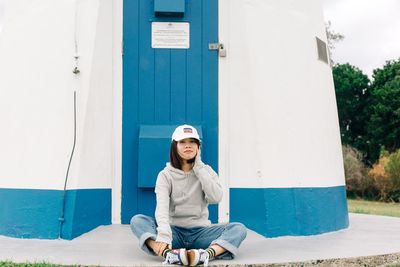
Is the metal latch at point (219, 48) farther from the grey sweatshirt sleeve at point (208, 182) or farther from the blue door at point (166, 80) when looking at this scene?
the grey sweatshirt sleeve at point (208, 182)

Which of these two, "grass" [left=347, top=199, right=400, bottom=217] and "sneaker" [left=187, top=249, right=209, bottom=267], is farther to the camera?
"grass" [left=347, top=199, right=400, bottom=217]

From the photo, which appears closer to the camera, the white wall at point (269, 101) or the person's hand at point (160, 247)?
the person's hand at point (160, 247)

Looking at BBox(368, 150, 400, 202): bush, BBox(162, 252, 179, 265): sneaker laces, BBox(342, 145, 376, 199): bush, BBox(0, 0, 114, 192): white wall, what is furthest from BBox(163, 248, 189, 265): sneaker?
BBox(342, 145, 376, 199): bush

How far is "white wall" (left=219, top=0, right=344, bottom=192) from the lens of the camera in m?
6.02

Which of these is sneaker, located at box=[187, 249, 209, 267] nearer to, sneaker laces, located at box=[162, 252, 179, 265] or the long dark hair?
sneaker laces, located at box=[162, 252, 179, 265]

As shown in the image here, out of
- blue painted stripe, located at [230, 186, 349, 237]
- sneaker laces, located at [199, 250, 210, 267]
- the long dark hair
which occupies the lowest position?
sneaker laces, located at [199, 250, 210, 267]

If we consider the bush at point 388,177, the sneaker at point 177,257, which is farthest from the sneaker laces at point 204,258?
the bush at point 388,177

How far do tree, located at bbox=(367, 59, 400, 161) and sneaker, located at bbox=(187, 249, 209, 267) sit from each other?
1064 inches

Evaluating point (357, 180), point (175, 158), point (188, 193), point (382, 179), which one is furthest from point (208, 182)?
point (357, 180)

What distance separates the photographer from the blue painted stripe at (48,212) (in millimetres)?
5637

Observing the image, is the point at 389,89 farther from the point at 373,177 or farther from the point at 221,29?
the point at 221,29

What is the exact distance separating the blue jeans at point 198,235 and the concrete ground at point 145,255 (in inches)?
4.4

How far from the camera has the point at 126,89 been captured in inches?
244

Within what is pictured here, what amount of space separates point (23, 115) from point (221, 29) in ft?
6.90
